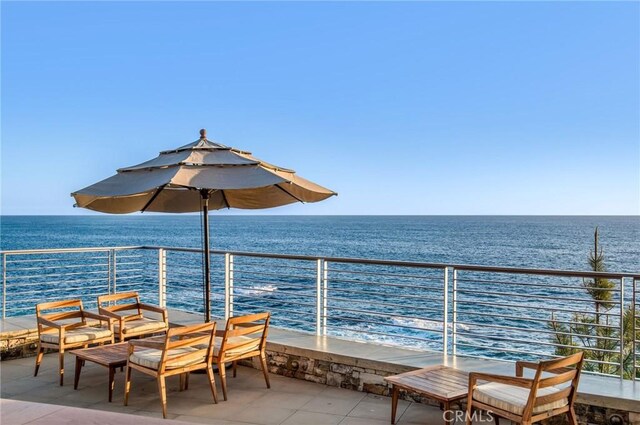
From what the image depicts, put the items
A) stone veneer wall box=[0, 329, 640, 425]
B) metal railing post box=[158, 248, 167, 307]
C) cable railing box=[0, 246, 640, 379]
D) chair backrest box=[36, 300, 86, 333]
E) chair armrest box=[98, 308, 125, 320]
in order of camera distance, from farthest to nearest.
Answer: metal railing post box=[158, 248, 167, 307]
chair armrest box=[98, 308, 125, 320]
chair backrest box=[36, 300, 86, 333]
cable railing box=[0, 246, 640, 379]
stone veneer wall box=[0, 329, 640, 425]

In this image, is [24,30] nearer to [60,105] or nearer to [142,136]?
[60,105]

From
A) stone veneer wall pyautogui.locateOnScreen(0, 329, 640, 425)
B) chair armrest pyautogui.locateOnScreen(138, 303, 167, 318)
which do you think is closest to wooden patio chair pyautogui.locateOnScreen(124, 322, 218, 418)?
stone veneer wall pyautogui.locateOnScreen(0, 329, 640, 425)

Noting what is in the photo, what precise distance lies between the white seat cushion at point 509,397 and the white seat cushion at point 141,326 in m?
3.73

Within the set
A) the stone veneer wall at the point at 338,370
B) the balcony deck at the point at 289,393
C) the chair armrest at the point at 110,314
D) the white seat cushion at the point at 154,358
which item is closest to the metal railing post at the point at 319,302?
the balcony deck at the point at 289,393

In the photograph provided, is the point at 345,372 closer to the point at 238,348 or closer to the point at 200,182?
the point at 238,348

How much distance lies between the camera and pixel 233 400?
4469 mm

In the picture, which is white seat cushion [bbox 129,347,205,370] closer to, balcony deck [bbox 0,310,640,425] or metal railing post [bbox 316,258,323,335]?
balcony deck [bbox 0,310,640,425]

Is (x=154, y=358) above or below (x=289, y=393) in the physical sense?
above

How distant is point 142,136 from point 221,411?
94.1 feet

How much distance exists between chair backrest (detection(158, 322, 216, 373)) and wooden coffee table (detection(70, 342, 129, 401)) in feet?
1.86

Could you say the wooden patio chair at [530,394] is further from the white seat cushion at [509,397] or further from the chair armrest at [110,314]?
the chair armrest at [110,314]

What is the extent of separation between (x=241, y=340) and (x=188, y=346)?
555 millimetres

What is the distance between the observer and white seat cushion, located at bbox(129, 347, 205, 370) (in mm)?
4137

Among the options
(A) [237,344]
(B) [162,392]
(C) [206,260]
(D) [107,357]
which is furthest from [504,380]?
(D) [107,357]
